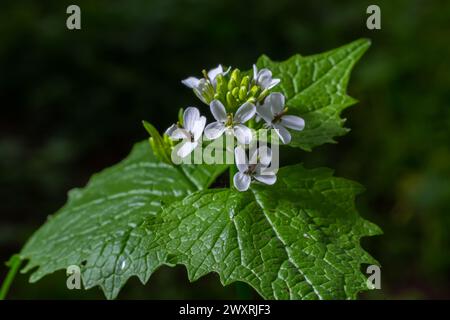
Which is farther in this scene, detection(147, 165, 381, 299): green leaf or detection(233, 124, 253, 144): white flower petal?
detection(233, 124, 253, 144): white flower petal

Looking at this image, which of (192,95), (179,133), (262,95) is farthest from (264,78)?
(192,95)

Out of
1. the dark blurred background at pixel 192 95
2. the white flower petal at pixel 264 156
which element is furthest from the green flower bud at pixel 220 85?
the dark blurred background at pixel 192 95

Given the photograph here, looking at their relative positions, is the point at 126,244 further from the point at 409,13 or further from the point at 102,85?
the point at 409,13

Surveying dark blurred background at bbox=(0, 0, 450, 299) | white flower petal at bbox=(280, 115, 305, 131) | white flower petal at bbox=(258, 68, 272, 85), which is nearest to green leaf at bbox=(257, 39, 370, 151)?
white flower petal at bbox=(280, 115, 305, 131)

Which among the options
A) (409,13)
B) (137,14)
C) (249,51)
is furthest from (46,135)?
(409,13)

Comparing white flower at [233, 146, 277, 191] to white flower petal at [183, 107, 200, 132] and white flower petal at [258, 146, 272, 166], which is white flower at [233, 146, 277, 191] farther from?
white flower petal at [183, 107, 200, 132]

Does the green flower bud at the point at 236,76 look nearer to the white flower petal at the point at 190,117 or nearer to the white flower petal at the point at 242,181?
the white flower petal at the point at 190,117
